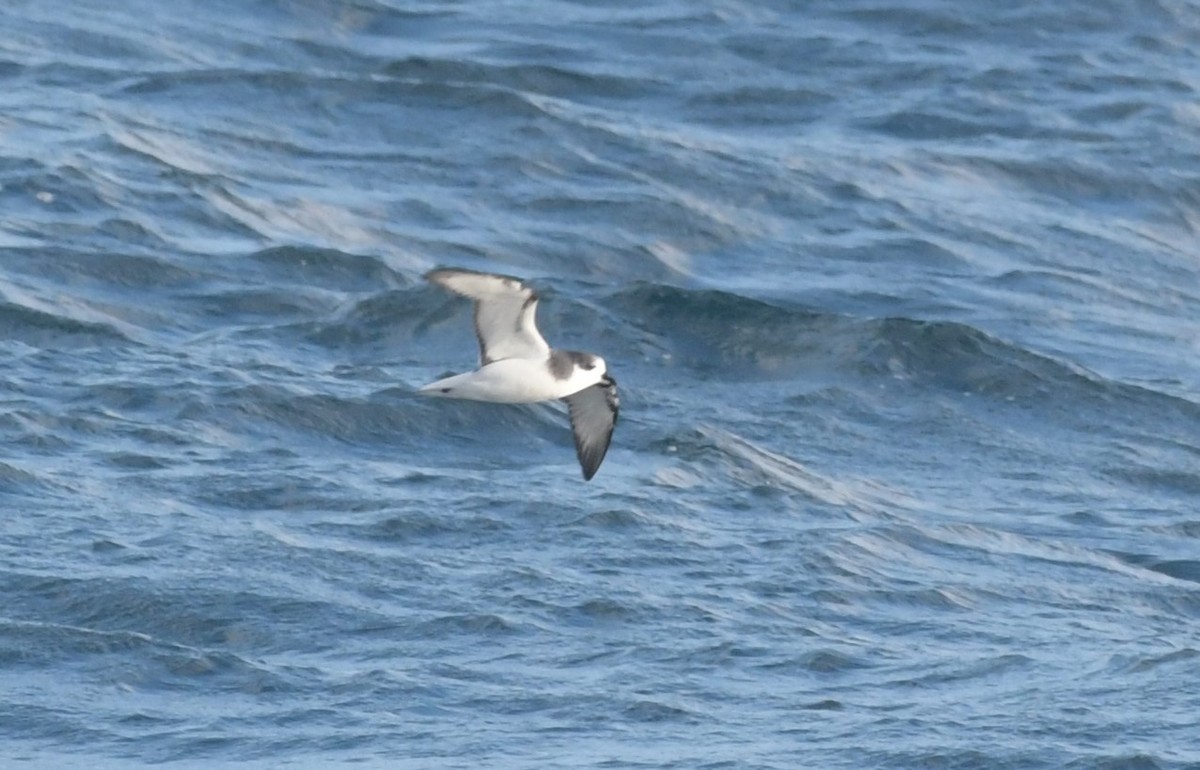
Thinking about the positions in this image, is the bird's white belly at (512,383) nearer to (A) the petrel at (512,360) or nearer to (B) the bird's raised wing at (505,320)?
(A) the petrel at (512,360)

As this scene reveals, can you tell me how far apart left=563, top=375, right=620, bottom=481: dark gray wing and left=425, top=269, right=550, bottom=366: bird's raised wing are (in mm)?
673

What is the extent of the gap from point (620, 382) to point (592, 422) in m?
4.62

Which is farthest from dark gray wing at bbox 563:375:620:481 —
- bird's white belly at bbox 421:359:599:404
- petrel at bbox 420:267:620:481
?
bird's white belly at bbox 421:359:599:404

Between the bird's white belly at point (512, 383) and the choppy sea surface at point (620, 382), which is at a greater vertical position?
the bird's white belly at point (512, 383)

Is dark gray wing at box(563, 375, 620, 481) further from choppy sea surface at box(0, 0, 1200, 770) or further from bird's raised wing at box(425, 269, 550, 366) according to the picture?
choppy sea surface at box(0, 0, 1200, 770)

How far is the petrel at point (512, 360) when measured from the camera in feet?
44.6

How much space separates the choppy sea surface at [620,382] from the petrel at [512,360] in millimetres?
1757

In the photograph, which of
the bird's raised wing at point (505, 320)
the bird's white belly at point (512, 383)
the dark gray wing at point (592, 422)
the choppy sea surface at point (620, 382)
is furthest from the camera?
the dark gray wing at point (592, 422)

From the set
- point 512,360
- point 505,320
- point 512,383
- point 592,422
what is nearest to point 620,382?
point 592,422

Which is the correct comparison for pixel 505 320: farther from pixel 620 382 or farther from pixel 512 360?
pixel 620 382

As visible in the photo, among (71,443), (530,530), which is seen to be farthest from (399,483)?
(71,443)

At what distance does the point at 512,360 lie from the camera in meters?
14.0

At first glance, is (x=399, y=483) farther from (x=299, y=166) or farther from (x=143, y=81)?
(x=143, y=81)

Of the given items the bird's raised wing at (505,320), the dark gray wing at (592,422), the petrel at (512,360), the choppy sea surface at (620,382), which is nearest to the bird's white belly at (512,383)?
the petrel at (512,360)
